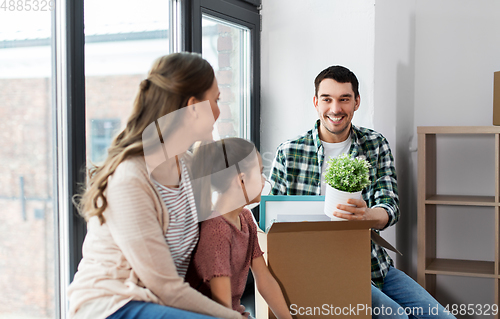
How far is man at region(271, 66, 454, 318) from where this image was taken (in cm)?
173

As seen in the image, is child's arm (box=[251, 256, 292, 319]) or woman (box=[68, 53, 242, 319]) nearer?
woman (box=[68, 53, 242, 319])

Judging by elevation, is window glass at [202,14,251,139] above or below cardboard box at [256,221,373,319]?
above

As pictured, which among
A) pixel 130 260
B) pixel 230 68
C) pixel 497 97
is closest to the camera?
pixel 130 260

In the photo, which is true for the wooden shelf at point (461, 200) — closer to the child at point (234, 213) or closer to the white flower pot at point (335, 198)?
the white flower pot at point (335, 198)

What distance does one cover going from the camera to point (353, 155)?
6.02 ft

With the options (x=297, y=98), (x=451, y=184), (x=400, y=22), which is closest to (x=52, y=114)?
(x=297, y=98)

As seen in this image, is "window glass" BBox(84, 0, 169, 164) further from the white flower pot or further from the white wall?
the white wall

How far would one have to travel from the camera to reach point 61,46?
1.32 metres

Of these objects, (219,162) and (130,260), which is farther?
(219,162)

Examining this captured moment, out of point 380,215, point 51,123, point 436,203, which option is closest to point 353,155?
point 380,215

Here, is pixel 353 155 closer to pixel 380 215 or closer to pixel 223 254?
pixel 380 215

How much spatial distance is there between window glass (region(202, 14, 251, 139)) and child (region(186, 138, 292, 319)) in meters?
0.91

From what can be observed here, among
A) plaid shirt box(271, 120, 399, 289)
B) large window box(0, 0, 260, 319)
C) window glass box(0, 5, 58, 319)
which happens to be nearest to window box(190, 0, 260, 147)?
plaid shirt box(271, 120, 399, 289)

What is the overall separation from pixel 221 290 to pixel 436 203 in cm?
137
